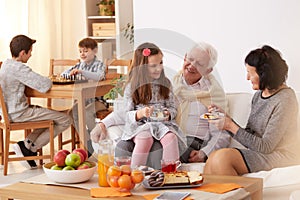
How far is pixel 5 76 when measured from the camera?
4.64 meters

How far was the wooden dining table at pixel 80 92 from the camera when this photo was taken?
461 cm

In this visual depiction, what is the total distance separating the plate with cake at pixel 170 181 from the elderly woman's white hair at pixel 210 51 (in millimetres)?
1037

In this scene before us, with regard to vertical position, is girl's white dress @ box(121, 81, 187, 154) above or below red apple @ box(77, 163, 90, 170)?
above

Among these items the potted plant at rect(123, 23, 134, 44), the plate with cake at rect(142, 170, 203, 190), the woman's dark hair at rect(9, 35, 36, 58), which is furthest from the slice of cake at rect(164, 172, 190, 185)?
the potted plant at rect(123, 23, 134, 44)

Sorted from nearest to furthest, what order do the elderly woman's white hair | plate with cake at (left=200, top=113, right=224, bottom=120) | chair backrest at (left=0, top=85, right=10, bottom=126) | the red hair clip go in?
plate with cake at (left=200, top=113, right=224, bottom=120), the red hair clip, the elderly woman's white hair, chair backrest at (left=0, top=85, right=10, bottom=126)

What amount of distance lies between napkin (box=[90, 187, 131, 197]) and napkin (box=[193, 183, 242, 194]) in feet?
1.10

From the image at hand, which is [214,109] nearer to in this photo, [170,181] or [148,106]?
[148,106]

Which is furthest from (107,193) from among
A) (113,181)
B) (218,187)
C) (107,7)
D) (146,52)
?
(107,7)

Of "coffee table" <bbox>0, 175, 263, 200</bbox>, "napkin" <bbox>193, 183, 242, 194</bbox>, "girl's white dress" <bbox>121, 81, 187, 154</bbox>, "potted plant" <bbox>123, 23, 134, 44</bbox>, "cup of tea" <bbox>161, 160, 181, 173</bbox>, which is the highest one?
"potted plant" <bbox>123, 23, 134, 44</bbox>

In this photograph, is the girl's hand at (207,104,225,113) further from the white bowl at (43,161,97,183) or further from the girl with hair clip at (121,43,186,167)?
the white bowl at (43,161,97,183)

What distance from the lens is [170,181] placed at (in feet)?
9.39

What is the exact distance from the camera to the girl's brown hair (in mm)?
3580

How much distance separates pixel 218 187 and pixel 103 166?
0.52 metres

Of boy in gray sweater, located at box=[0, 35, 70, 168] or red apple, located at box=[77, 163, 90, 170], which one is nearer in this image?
red apple, located at box=[77, 163, 90, 170]
